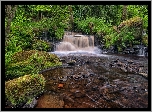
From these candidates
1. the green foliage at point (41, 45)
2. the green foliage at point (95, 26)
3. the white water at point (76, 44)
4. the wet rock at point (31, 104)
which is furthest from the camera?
the green foliage at point (95, 26)

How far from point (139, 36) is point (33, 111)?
26.0 ft

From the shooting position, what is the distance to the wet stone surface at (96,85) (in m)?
5.03

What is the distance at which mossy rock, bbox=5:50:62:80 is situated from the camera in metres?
5.73

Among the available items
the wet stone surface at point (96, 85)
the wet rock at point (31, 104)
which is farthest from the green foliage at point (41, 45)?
the wet rock at point (31, 104)

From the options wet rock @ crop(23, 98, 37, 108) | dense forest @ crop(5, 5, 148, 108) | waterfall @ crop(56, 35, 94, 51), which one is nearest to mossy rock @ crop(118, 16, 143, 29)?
dense forest @ crop(5, 5, 148, 108)

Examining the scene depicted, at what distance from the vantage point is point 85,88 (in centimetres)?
611

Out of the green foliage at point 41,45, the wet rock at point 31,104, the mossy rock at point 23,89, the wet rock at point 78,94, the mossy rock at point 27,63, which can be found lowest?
the wet rock at point 31,104

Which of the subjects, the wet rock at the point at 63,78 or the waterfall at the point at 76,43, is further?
the waterfall at the point at 76,43

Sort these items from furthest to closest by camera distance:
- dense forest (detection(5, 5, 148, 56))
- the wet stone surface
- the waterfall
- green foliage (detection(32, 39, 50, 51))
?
the waterfall
green foliage (detection(32, 39, 50, 51))
dense forest (detection(5, 5, 148, 56))
the wet stone surface

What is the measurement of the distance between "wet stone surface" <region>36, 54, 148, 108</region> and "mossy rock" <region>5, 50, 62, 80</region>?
1.04ft

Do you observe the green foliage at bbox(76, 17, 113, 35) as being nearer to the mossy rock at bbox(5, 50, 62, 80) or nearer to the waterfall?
the waterfall

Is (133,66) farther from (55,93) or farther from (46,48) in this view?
(46,48)

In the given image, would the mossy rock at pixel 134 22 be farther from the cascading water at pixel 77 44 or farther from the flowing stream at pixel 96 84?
the flowing stream at pixel 96 84

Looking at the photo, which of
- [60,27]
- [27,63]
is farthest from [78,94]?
[60,27]
